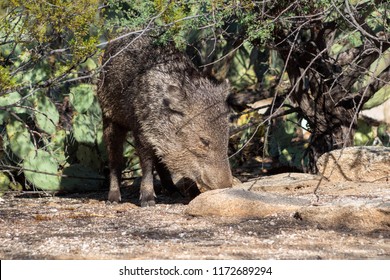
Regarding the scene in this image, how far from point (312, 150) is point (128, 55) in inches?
80.0

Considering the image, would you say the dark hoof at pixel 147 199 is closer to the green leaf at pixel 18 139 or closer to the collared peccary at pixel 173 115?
the collared peccary at pixel 173 115

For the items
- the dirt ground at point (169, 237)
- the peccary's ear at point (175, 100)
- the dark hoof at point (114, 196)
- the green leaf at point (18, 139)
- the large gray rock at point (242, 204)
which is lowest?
the dirt ground at point (169, 237)

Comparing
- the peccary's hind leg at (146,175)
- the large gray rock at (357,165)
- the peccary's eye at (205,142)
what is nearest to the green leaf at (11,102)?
the peccary's hind leg at (146,175)

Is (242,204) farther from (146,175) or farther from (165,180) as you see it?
(165,180)

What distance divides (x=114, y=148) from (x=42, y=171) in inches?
28.5

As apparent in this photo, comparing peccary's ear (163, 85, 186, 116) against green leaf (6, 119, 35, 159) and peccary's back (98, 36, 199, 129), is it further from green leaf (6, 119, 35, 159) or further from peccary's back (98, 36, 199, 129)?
green leaf (6, 119, 35, 159)

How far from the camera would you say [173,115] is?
642 cm

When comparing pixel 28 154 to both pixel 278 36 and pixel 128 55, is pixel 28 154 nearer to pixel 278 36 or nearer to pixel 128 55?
pixel 128 55

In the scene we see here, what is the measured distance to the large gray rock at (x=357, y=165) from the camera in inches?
245

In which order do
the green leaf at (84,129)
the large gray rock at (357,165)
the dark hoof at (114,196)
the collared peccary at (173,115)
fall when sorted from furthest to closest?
the green leaf at (84,129), the dark hoof at (114,196), the collared peccary at (173,115), the large gray rock at (357,165)

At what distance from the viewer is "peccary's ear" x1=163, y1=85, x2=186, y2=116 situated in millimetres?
6391

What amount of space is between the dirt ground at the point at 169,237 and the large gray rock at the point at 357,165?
1.25 metres
